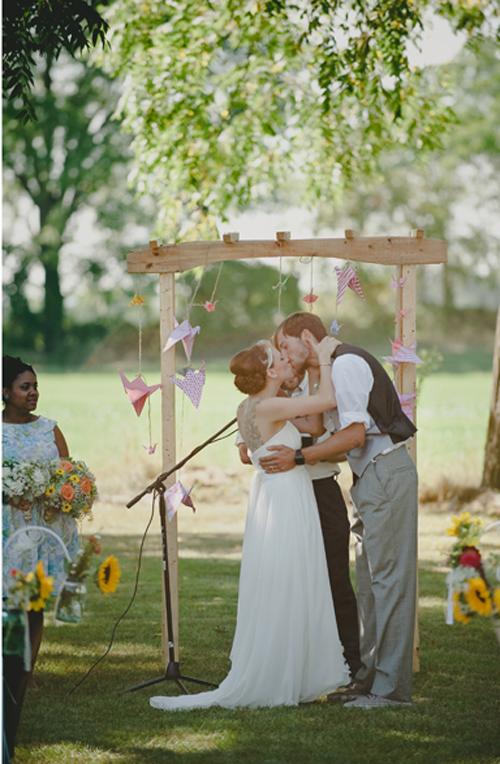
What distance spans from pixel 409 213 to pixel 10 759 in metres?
41.4

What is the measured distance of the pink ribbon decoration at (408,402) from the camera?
651cm

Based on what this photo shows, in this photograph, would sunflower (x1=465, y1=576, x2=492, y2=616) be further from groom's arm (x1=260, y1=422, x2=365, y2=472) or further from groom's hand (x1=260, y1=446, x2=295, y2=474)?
groom's hand (x1=260, y1=446, x2=295, y2=474)

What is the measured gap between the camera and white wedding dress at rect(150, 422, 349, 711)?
595 cm

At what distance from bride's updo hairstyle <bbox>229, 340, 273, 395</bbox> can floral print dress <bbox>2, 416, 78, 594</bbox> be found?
99 cm

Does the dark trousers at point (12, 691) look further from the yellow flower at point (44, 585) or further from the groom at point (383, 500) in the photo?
the groom at point (383, 500)

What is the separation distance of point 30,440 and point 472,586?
2695mm

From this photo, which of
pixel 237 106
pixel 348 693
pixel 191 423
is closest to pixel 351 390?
pixel 348 693

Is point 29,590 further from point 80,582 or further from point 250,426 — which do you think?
point 250,426

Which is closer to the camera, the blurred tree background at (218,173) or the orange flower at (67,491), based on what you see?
the orange flower at (67,491)

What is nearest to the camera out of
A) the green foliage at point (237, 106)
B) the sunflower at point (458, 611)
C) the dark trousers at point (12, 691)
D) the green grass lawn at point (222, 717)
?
the sunflower at point (458, 611)

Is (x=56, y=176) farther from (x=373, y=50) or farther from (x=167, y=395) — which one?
(x=167, y=395)

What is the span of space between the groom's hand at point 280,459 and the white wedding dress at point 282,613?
0.12ft

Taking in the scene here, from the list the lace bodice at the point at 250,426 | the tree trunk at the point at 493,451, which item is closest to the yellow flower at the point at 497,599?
the lace bodice at the point at 250,426

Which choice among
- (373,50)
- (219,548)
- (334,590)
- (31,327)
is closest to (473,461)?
(219,548)
